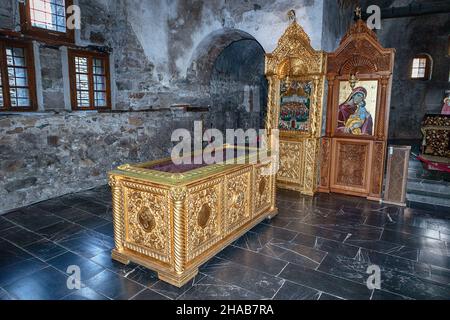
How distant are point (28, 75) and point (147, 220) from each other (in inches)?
186

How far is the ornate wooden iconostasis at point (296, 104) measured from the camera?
5789 millimetres

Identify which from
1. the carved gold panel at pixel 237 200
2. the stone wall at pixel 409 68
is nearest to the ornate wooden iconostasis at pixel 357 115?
the carved gold panel at pixel 237 200

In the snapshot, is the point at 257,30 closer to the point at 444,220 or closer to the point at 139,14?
the point at 139,14

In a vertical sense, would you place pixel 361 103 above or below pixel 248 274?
above

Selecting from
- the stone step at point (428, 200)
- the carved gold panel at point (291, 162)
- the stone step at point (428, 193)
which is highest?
the carved gold panel at point (291, 162)

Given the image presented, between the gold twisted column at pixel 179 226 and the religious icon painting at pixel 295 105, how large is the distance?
392cm

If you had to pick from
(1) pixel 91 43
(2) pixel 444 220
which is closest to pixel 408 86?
Answer: (2) pixel 444 220

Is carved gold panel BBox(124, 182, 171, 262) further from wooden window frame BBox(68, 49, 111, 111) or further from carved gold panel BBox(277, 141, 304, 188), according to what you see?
wooden window frame BBox(68, 49, 111, 111)

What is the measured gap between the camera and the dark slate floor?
287cm

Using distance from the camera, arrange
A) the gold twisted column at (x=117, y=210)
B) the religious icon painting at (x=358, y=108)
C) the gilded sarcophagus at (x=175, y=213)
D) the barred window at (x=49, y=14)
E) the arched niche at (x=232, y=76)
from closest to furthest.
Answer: the gilded sarcophagus at (x=175, y=213), the gold twisted column at (x=117, y=210), the religious icon painting at (x=358, y=108), the barred window at (x=49, y=14), the arched niche at (x=232, y=76)

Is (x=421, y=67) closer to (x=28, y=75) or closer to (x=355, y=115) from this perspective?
(x=355, y=115)

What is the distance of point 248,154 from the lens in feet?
14.3

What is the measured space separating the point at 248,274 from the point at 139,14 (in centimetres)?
653

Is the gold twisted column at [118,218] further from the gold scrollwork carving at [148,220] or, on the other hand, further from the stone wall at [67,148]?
the stone wall at [67,148]
